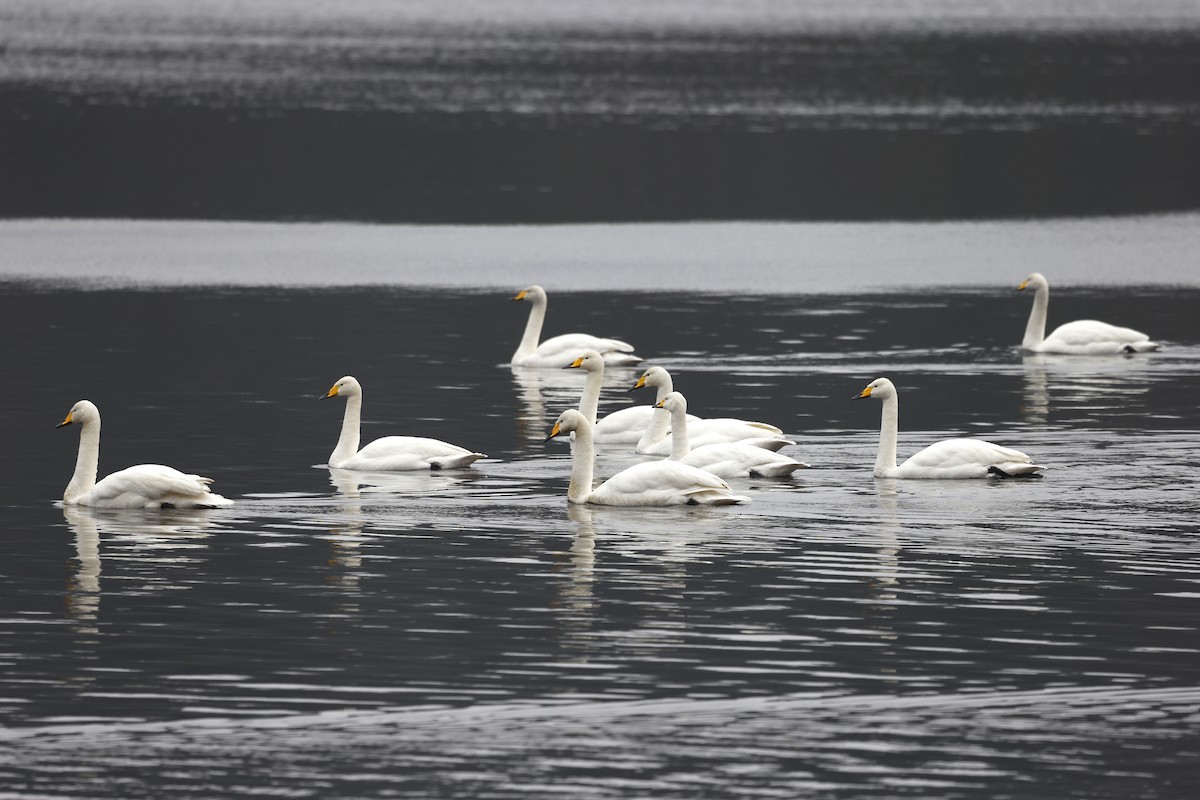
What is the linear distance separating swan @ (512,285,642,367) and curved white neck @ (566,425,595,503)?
10.9 meters

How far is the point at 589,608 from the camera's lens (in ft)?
54.1

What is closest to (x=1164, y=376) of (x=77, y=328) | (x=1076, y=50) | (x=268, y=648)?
(x=77, y=328)

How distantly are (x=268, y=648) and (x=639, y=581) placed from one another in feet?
10.8

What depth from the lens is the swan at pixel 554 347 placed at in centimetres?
3219

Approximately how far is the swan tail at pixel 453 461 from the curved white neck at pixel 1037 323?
13900mm

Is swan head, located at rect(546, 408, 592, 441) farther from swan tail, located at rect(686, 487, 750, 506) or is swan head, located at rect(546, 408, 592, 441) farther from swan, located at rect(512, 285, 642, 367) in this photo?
swan, located at rect(512, 285, 642, 367)

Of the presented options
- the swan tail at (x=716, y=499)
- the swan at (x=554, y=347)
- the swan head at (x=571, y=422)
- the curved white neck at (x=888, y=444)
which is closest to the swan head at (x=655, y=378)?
the curved white neck at (x=888, y=444)

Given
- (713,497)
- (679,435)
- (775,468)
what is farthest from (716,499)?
(679,435)

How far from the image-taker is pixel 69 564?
1811 cm

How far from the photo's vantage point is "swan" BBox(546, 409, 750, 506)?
20531 millimetres

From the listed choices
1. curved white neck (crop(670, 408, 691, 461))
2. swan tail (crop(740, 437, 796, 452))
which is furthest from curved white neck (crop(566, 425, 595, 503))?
swan tail (crop(740, 437, 796, 452))

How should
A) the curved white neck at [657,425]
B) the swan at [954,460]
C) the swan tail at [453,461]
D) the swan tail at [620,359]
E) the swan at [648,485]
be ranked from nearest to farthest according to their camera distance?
the swan at [648,485], the swan at [954,460], the swan tail at [453,461], the curved white neck at [657,425], the swan tail at [620,359]

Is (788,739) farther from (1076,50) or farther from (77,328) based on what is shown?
(1076,50)

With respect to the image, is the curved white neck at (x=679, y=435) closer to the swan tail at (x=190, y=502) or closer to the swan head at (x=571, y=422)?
the swan head at (x=571, y=422)
